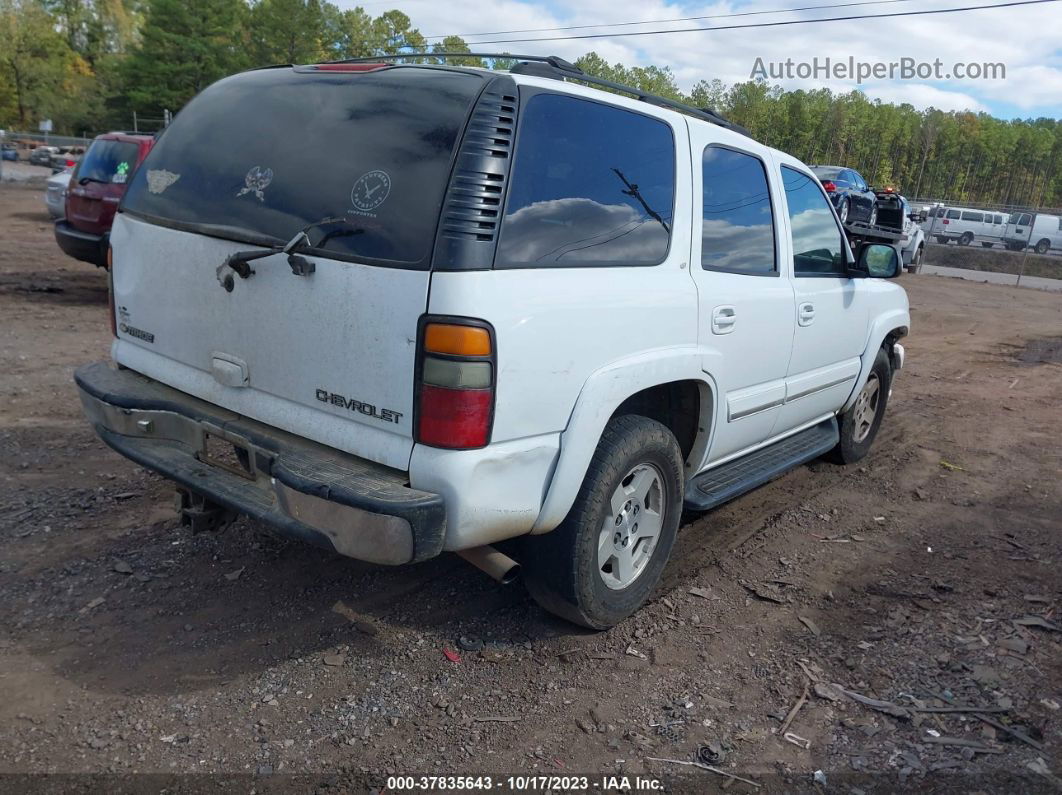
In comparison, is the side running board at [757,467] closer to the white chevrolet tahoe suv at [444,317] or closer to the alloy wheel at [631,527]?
the white chevrolet tahoe suv at [444,317]

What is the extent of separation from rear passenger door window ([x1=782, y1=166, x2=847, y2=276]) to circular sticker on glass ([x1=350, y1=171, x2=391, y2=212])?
8.23 feet

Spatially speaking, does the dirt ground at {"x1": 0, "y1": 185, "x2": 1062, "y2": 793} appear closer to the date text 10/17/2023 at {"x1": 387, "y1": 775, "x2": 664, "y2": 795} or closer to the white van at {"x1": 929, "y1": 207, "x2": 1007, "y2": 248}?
the date text 10/17/2023 at {"x1": 387, "y1": 775, "x2": 664, "y2": 795}

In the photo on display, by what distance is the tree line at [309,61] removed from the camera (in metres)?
53.8

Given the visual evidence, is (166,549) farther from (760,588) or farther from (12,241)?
(12,241)

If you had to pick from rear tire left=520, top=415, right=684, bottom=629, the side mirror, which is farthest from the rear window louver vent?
the side mirror

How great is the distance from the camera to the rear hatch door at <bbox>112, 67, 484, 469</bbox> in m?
2.74

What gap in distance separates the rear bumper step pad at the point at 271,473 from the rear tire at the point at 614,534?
65 centimetres

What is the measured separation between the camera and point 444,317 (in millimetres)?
2605

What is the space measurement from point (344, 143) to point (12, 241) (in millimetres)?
14694

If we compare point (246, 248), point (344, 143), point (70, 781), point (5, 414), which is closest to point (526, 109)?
point (344, 143)

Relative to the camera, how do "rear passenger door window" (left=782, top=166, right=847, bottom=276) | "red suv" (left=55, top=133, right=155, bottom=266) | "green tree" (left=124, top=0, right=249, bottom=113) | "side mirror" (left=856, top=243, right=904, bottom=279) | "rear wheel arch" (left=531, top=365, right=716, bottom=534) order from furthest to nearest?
1. "green tree" (left=124, top=0, right=249, bottom=113)
2. "red suv" (left=55, top=133, right=155, bottom=266)
3. "side mirror" (left=856, top=243, right=904, bottom=279)
4. "rear passenger door window" (left=782, top=166, right=847, bottom=276)
5. "rear wheel arch" (left=531, top=365, right=716, bottom=534)

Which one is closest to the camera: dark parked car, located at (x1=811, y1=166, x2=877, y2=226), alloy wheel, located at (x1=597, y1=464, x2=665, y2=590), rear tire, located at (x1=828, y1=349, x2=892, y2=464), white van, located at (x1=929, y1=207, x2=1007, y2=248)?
alloy wheel, located at (x1=597, y1=464, x2=665, y2=590)

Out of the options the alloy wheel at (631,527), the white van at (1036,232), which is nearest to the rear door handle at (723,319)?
the alloy wheel at (631,527)

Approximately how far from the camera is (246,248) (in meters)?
3.05
